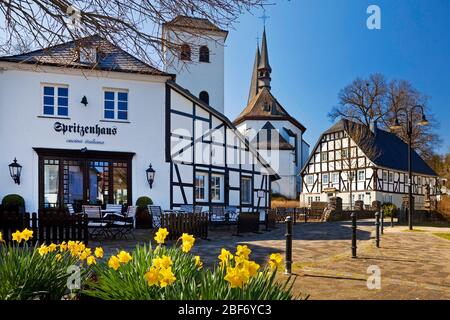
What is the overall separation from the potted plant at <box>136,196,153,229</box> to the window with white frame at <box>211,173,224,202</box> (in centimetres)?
402

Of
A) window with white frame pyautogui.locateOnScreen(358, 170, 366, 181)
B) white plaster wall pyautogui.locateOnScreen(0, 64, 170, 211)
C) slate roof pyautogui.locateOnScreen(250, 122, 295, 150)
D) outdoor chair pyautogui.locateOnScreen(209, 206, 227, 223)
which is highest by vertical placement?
slate roof pyautogui.locateOnScreen(250, 122, 295, 150)

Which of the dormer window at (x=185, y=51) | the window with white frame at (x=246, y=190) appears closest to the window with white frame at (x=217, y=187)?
the window with white frame at (x=246, y=190)

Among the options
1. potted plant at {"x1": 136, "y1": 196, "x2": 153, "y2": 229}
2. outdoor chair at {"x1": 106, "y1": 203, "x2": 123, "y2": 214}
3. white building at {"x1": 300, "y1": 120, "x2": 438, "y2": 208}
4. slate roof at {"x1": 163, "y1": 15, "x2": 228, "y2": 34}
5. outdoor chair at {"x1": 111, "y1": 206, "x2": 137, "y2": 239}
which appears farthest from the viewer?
white building at {"x1": 300, "y1": 120, "x2": 438, "y2": 208}

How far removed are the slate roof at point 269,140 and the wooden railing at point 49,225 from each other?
136 feet

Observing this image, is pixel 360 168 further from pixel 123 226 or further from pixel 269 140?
pixel 123 226

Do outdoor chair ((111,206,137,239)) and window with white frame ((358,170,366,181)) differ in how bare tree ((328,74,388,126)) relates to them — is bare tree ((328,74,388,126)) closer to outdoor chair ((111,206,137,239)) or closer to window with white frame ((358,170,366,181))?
Result: window with white frame ((358,170,366,181))

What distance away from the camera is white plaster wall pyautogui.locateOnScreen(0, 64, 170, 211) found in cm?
1412

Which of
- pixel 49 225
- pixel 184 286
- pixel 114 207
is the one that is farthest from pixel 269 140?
pixel 184 286

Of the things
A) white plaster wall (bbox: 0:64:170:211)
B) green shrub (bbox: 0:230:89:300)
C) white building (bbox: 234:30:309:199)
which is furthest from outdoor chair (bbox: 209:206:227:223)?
white building (bbox: 234:30:309:199)

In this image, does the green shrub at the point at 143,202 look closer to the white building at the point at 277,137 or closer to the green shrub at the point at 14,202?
the green shrub at the point at 14,202

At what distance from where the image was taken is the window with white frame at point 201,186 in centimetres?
1742

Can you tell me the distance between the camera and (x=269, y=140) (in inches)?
1980

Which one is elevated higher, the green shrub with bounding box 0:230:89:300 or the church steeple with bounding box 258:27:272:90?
the church steeple with bounding box 258:27:272:90
